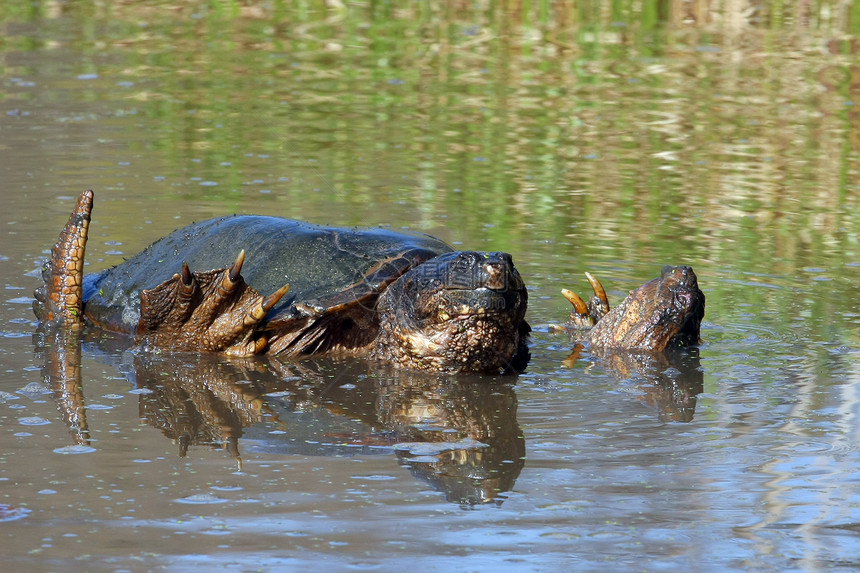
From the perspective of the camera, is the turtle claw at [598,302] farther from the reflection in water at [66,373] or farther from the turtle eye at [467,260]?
the reflection in water at [66,373]

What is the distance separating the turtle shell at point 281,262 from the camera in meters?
4.88

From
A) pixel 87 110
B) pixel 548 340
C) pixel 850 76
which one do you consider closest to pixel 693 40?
pixel 850 76

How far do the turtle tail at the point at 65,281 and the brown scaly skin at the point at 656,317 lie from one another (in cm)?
224

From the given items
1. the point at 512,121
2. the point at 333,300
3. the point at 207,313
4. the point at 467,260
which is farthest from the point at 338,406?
the point at 512,121

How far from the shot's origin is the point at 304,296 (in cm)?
485

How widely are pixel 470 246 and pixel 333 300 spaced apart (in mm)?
2129

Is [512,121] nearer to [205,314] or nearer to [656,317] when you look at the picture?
[656,317]

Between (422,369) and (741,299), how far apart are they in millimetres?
1966

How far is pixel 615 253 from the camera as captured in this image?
6.81 metres

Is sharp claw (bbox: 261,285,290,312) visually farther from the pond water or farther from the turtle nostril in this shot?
the turtle nostril

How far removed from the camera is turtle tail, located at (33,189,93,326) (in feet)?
17.7

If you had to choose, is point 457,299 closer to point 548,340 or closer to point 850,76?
point 548,340

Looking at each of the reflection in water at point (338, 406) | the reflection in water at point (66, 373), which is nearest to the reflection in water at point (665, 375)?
the reflection in water at point (338, 406)

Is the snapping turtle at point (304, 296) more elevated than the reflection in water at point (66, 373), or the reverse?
the snapping turtle at point (304, 296)
